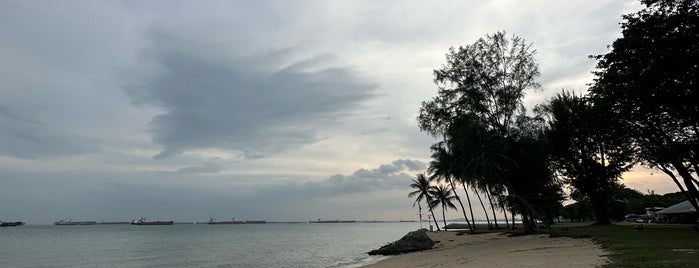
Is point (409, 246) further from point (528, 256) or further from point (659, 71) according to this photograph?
point (659, 71)

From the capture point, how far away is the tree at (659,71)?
23.2m

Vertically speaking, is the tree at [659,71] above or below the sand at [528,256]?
above

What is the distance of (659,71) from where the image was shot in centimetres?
2350

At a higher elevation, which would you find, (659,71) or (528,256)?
(659,71)

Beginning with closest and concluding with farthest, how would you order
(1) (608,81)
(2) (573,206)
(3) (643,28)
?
(3) (643,28) → (1) (608,81) → (2) (573,206)

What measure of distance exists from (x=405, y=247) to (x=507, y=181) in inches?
479

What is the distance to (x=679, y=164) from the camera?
31.1m

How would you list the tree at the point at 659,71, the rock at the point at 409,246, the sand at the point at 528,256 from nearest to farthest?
the sand at the point at 528,256 < the tree at the point at 659,71 < the rock at the point at 409,246

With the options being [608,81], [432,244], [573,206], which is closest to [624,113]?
[608,81]

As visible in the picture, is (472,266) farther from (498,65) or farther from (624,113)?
(498,65)

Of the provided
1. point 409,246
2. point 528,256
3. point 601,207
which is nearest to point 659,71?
point 528,256

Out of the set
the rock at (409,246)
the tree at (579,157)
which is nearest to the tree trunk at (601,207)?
the tree at (579,157)

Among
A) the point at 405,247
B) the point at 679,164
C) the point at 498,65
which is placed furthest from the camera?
the point at 405,247

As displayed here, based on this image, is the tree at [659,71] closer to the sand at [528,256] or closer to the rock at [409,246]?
the sand at [528,256]
